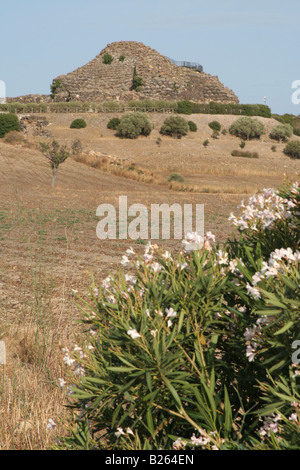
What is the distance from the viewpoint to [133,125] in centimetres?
5325

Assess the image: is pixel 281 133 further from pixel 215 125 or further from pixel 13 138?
pixel 13 138

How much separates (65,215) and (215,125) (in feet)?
144

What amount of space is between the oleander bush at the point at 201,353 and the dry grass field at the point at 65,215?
48cm

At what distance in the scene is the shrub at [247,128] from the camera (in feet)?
190

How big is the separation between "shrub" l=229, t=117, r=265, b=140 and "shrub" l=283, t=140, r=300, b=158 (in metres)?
5.14

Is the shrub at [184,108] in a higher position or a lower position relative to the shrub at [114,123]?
higher

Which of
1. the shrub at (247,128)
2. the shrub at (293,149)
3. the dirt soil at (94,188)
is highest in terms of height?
the shrub at (247,128)

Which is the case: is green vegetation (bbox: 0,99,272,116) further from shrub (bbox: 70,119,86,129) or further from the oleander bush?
the oleander bush

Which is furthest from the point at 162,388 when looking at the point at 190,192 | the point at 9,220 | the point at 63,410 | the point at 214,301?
the point at 190,192

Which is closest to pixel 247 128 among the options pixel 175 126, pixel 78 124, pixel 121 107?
pixel 175 126

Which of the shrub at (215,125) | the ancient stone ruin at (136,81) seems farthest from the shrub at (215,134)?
the ancient stone ruin at (136,81)

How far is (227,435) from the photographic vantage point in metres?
1.69

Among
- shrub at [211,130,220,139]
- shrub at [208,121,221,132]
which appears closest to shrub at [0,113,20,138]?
shrub at [211,130,220,139]

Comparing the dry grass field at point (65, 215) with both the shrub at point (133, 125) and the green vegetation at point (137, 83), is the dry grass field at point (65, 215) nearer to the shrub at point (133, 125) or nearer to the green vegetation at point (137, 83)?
the shrub at point (133, 125)
